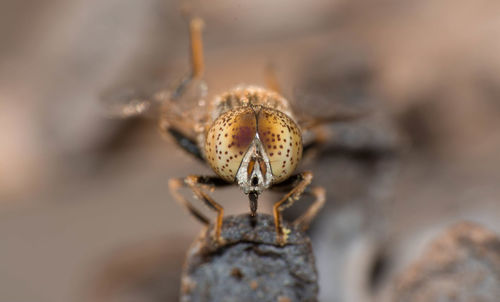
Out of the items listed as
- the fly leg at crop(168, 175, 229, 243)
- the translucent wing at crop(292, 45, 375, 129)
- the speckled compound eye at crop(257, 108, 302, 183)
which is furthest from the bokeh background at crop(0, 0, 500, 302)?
the speckled compound eye at crop(257, 108, 302, 183)

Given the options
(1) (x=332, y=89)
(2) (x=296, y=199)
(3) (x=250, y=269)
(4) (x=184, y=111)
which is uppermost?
(1) (x=332, y=89)

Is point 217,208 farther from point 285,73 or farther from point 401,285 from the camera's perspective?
point 285,73

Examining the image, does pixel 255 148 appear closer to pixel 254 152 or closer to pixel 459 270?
pixel 254 152

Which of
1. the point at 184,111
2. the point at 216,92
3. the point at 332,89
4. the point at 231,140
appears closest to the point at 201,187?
the point at 231,140

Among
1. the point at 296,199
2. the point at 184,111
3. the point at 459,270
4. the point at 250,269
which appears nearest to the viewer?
the point at 250,269

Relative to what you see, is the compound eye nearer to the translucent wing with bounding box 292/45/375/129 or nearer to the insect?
the insect

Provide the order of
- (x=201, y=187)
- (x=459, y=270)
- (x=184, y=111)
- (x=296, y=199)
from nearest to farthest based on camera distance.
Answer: (x=459, y=270), (x=296, y=199), (x=201, y=187), (x=184, y=111)

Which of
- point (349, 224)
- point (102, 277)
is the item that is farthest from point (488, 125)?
point (102, 277)
